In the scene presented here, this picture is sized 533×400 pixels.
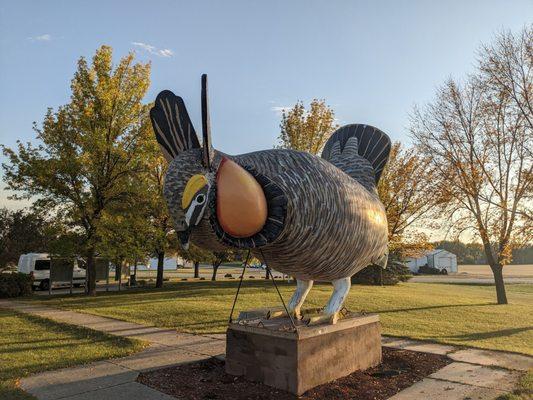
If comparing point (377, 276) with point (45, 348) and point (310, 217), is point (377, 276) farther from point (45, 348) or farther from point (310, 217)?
point (310, 217)

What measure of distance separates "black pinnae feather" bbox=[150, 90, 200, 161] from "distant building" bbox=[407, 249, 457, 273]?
2085 inches

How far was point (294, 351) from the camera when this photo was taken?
16.2 feet

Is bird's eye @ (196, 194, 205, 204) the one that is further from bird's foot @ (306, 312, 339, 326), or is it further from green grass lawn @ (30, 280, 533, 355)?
green grass lawn @ (30, 280, 533, 355)

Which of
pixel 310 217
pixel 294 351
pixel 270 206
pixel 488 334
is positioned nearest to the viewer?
pixel 270 206

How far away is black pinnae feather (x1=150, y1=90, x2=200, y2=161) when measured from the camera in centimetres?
418

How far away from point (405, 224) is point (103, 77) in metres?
15.6

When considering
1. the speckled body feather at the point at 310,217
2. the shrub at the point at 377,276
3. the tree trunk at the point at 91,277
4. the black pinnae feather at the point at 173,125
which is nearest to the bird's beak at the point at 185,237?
the speckled body feather at the point at 310,217

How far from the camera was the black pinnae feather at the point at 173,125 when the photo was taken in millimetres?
4180

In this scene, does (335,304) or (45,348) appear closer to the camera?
(335,304)

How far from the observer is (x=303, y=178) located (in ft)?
15.0

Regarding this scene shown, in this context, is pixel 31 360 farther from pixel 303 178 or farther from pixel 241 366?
pixel 303 178

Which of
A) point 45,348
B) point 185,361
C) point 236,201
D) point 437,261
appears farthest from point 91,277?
point 437,261

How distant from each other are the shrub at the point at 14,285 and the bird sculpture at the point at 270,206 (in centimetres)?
1682

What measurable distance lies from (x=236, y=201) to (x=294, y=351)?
2.18m
